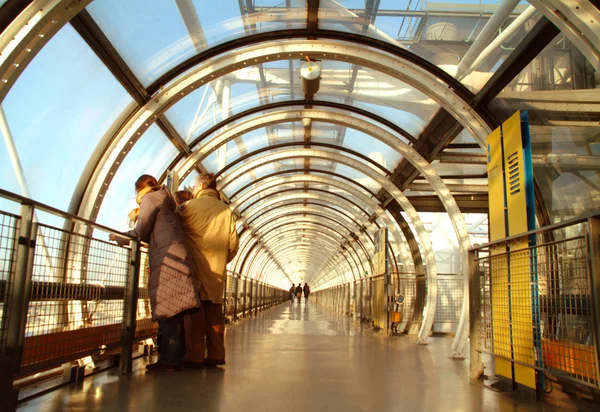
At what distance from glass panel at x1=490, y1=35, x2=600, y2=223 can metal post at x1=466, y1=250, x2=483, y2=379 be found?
1695mm

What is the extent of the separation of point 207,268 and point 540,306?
314 centimetres

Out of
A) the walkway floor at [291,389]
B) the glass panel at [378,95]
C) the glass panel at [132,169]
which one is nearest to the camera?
the walkway floor at [291,389]

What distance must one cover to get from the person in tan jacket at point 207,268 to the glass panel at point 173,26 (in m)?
2.32

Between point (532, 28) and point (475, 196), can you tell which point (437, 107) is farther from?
point (475, 196)

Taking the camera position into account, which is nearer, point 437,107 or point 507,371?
point 507,371

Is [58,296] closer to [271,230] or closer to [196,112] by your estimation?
[196,112]

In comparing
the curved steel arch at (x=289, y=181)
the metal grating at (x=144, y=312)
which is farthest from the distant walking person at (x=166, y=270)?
the curved steel arch at (x=289, y=181)

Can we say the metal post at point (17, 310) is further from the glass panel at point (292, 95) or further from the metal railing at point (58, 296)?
the glass panel at point (292, 95)

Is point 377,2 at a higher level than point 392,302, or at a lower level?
higher

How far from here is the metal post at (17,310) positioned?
3.24 m

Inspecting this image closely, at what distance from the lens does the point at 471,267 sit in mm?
5789

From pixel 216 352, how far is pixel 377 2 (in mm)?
4811

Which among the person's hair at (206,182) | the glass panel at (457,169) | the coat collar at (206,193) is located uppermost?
the glass panel at (457,169)

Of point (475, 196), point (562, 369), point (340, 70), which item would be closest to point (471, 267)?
point (562, 369)
